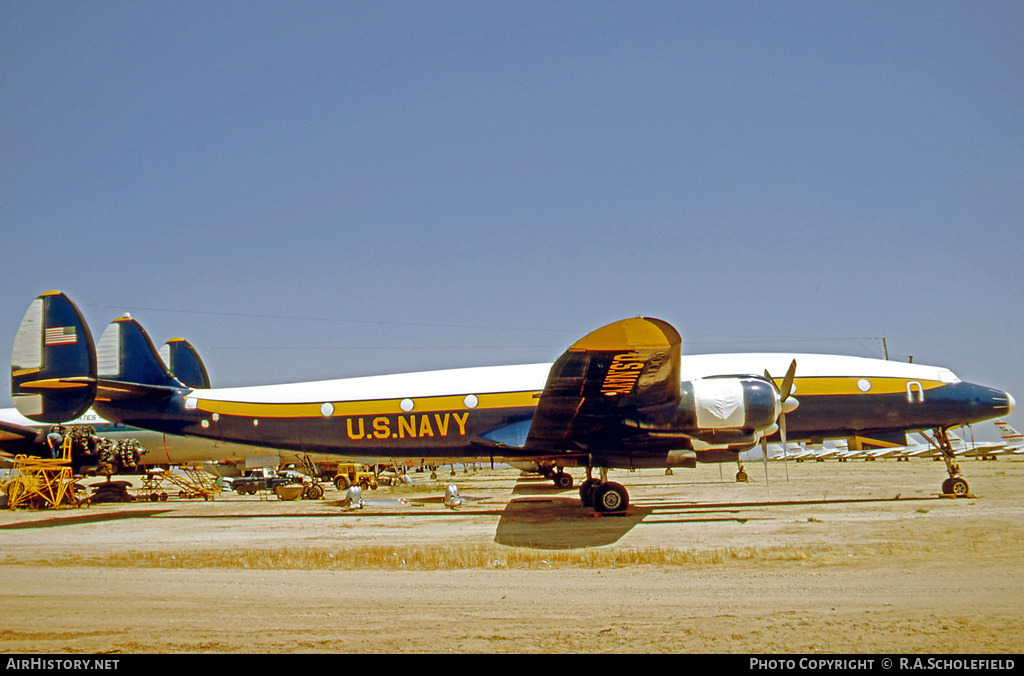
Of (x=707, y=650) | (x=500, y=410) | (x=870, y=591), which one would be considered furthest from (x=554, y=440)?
(x=707, y=650)

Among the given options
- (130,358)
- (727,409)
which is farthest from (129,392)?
(727,409)

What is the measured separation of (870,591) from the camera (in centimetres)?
703

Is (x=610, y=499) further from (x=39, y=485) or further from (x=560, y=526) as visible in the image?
(x=39, y=485)

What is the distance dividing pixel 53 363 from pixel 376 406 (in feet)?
27.5

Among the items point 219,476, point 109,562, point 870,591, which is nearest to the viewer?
point 870,591

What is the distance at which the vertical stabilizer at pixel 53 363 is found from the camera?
53.0 ft

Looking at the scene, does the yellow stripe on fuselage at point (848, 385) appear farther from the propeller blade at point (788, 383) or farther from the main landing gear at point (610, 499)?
the main landing gear at point (610, 499)

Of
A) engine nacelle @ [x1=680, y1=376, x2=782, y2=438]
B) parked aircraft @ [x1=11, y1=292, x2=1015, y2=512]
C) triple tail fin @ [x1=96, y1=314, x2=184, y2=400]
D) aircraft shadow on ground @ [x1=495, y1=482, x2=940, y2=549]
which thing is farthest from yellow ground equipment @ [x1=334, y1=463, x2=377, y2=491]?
engine nacelle @ [x1=680, y1=376, x2=782, y2=438]

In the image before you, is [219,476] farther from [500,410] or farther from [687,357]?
[687,357]

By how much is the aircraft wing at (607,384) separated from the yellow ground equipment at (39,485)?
17.6 metres

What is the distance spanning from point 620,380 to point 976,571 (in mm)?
6240

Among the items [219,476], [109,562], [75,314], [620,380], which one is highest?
[75,314]

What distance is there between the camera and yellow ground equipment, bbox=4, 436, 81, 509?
69.8ft

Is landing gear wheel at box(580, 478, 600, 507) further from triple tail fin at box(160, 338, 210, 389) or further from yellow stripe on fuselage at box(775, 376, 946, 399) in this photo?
triple tail fin at box(160, 338, 210, 389)
